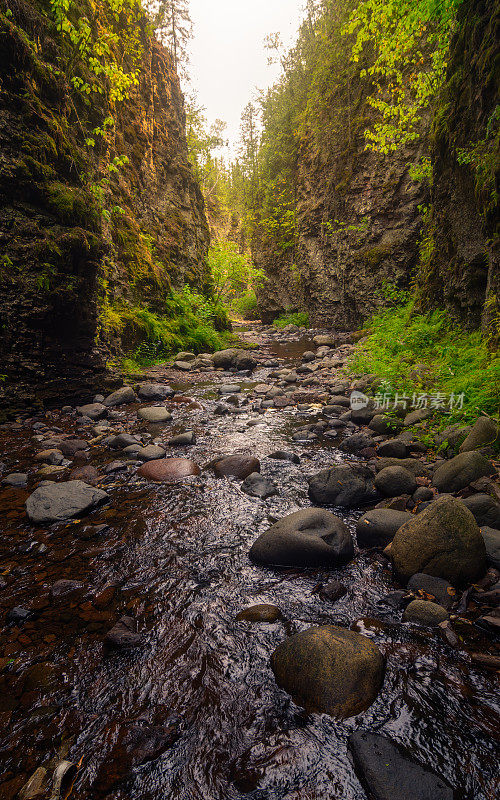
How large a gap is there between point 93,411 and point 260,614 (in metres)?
4.71

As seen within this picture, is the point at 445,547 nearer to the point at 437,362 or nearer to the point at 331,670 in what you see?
the point at 331,670

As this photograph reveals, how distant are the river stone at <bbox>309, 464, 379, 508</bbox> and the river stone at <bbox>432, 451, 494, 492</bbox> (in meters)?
0.64

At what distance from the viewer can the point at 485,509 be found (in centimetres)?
256

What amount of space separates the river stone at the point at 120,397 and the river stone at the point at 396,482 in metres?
5.00

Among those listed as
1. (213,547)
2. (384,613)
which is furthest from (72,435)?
(384,613)

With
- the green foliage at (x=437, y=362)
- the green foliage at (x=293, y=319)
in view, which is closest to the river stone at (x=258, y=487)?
the green foliage at (x=437, y=362)

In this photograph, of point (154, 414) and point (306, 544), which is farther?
point (154, 414)

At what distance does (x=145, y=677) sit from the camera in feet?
5.88

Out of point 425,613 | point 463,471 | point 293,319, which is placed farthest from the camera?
point 293,319

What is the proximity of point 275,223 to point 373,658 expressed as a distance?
2377 cm

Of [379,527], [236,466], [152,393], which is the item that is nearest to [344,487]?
[379,527]

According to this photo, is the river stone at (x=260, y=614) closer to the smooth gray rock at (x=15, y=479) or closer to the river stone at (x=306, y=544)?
the river stone at (x=306, y=544)

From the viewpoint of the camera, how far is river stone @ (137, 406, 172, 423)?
5.90 meters

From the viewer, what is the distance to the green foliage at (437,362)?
12.8 feet
